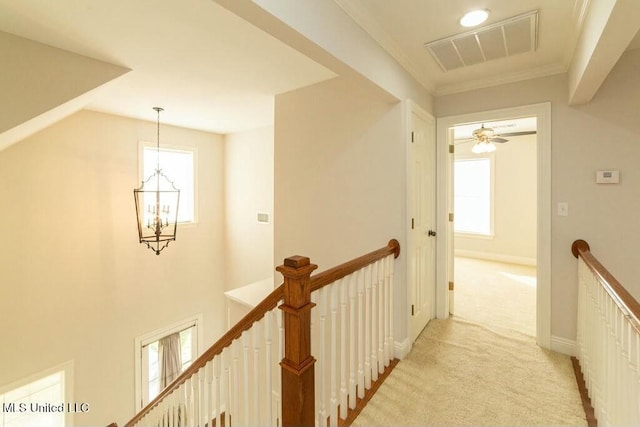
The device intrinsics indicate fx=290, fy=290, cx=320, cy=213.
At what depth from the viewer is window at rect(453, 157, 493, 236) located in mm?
5917

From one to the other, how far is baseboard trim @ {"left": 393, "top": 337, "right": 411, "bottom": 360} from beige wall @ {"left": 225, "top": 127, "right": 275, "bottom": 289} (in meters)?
2.59

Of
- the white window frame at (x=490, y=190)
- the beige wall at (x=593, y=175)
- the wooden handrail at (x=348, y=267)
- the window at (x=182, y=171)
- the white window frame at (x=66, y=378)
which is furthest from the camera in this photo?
the white window frame at (x=490, y=190)

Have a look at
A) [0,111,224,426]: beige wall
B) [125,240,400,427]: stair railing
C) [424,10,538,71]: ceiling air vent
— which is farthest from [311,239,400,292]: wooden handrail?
[0,111,224,426]: beige wall

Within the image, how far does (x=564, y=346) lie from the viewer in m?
2.39

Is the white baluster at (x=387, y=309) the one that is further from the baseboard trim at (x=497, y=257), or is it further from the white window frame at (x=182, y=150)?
the baseboard trim at (x=497, y=257)

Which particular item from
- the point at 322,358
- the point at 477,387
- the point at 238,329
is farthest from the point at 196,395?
the point at 477,387

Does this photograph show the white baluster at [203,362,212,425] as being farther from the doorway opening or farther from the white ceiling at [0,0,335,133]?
the doorway opening

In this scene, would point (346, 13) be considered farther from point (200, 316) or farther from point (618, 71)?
point (200, 316)

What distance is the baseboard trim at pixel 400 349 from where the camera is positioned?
2350 mm

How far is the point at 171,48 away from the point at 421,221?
8.18 ft

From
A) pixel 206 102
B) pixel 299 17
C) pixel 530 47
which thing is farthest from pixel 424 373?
pixel 206 102

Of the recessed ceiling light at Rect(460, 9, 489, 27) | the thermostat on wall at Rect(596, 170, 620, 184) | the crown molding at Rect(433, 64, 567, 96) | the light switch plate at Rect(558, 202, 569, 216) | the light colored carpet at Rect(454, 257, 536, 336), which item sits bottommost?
the light colored carpet at Rect(454, 257, 536, 336)

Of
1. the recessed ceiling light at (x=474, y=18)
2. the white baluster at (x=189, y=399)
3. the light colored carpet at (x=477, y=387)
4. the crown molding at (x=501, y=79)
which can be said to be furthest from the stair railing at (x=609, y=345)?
the white baluster at (x=189, y=399)

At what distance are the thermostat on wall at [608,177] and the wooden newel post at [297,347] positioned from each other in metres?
2.43
